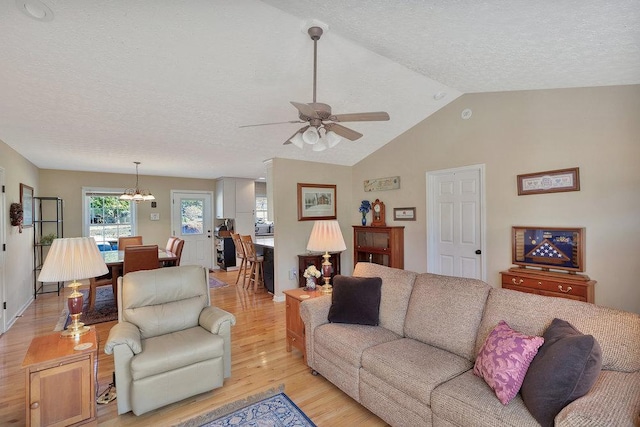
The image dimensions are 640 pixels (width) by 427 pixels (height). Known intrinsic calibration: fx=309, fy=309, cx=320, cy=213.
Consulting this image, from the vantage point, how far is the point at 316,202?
18.1ft

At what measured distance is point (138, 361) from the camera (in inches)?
82.5

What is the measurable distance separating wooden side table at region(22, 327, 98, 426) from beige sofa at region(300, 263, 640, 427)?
5.13 feet

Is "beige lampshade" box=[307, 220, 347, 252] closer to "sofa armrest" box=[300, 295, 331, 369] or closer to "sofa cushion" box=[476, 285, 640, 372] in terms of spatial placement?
"sofa armrest" box=[300, 295, 331, 369]

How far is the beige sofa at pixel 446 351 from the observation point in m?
1.44

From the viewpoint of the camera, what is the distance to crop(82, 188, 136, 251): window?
650 centimetres

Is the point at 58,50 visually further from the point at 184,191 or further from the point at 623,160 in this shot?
the point at 184,191

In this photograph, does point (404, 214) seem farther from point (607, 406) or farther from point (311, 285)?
point (607, 406)

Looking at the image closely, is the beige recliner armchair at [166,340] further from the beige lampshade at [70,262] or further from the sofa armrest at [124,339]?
the beige lampshade at [70,262]

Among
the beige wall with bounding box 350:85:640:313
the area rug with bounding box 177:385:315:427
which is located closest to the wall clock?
the beige wall with bounding box 350:85:640:313

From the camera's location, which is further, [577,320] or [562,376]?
[577,320]

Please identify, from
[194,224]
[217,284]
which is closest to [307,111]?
[217,284]

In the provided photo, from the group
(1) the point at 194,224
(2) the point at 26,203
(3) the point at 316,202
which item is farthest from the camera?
(1) the point at 194,224

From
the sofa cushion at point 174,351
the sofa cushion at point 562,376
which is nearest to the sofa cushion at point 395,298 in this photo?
the sofa cushion at point 562,376

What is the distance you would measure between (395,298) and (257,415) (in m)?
1.35
